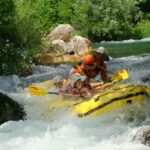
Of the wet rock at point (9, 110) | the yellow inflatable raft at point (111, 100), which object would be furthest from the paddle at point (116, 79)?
the wet rock at point (9, 110)

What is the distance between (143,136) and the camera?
7.20 m

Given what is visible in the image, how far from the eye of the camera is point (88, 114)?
9000mm

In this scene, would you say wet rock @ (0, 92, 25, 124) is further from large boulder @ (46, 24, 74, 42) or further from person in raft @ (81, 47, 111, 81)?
large boulder @ (46, 24, 74, 42)

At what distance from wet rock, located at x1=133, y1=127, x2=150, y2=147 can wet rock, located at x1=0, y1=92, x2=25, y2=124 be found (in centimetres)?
288

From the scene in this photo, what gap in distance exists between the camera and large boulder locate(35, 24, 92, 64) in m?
18.6

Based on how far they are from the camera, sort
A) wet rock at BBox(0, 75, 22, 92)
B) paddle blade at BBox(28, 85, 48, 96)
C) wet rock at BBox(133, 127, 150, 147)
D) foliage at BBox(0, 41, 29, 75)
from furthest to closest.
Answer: foliage at BBox(0, 41, 29, 75)
wet rock at BBox(0, 75, 22, 92)
paddle blade at BBox(28, 85, 48, 96)
wet rock at BBox(133, 127, 150, 147)

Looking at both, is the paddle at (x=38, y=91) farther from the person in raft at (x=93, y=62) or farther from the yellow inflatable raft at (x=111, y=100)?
the yellow inflatable raft at (x=111, y=100)

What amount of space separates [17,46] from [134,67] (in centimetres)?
393

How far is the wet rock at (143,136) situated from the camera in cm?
715

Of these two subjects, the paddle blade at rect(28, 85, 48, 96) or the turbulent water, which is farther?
the paddle blade at rect(28, 85, 48, 96)

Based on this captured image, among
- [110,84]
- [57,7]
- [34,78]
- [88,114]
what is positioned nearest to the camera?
[88,114]

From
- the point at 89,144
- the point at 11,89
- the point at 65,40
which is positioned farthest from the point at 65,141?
the point at 65,40

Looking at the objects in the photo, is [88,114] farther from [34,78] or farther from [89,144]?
[34,78]

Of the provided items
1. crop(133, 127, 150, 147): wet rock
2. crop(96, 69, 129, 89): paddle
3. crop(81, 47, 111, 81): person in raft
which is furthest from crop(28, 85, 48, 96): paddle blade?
crop(133, 127, 150, 147): wet rock
